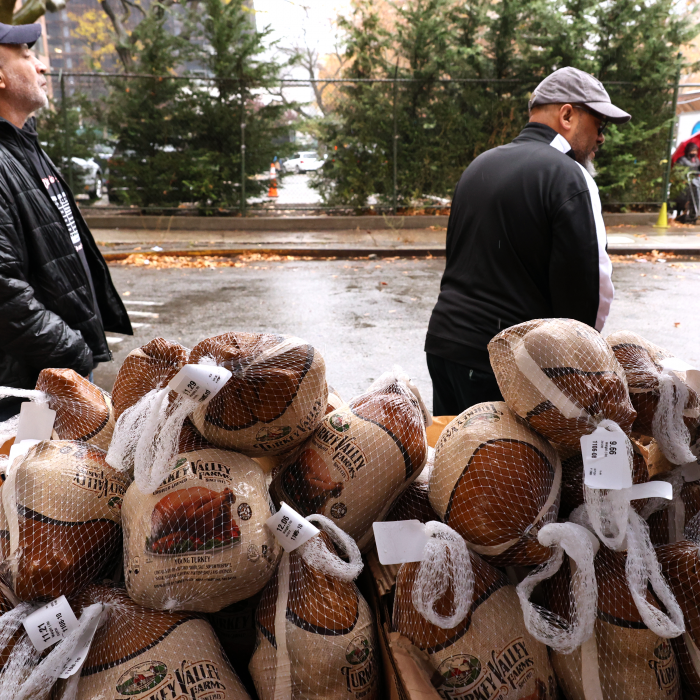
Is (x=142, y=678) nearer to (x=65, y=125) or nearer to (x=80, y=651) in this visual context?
(x=80, y=651)

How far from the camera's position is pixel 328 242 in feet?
43.0

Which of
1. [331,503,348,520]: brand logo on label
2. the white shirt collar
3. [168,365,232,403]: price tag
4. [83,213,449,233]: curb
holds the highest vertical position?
the white shirt collar

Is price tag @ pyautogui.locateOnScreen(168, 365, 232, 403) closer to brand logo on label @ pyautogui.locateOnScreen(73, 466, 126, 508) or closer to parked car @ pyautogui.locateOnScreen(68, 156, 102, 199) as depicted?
brand logo on label @ pyautogui.locateOnScreen(73, 466, 126, 508)

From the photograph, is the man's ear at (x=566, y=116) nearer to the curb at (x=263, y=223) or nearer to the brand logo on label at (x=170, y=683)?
the brand logo on label at (x=170, y=683)

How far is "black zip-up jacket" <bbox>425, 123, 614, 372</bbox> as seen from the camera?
105 inches

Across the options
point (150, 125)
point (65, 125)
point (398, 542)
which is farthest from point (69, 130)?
point (398, 542)

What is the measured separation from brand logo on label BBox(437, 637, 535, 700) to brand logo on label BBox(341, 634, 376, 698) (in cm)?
16

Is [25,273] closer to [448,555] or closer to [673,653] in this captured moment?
[448,555]

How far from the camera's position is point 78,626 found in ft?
4.33

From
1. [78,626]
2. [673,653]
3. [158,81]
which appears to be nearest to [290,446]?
[78,626]

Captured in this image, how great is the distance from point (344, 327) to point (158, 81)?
9.21 meters

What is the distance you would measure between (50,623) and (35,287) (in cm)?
200

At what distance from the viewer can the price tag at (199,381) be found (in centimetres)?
134

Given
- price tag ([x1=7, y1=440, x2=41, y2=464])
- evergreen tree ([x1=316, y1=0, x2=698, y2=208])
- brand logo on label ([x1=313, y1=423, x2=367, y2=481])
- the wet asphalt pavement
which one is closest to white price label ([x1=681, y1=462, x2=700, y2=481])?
brand logo on label ([x1=313, y1=423, x2=367, y2=481])
